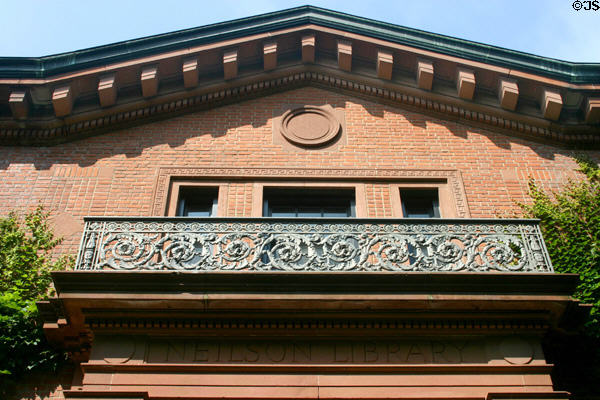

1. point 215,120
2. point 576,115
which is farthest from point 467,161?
point 215,120

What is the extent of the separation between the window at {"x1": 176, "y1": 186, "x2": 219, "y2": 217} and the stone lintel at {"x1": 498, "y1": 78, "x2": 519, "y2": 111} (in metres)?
5.99

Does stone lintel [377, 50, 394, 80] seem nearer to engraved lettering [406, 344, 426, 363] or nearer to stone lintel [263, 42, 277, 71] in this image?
stone lintel [263, 42, 277, 71]

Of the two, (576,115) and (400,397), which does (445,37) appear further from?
(400,397)

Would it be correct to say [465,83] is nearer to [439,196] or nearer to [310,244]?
A: [439,196]

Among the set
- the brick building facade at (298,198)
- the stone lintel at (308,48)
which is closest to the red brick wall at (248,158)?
the brick building facade at (298,198)

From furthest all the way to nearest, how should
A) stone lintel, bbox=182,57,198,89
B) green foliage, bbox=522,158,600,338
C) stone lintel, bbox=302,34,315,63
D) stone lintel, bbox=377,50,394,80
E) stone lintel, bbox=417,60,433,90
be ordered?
stone lintel, bbox=302,34,315,63, stone lintel, bbox=377,50,394,80, stone lintel, bbox=417,60,433,90, stone lintel, bbox=182,57,198,89, green foliage, bbox=522,158,600,338

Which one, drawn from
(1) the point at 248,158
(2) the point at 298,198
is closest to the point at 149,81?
(1) the point at 248,158

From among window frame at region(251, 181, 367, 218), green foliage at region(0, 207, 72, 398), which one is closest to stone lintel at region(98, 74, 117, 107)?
green foliage at region(0, 207, 72, 398)

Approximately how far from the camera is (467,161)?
40.5ft

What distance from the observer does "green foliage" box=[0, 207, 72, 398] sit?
8.83 m

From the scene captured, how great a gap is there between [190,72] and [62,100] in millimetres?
2521

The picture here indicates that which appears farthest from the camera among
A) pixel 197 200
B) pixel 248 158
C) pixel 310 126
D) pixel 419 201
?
pixel 310 126

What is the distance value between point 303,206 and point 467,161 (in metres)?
3.27

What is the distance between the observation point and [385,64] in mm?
13367
